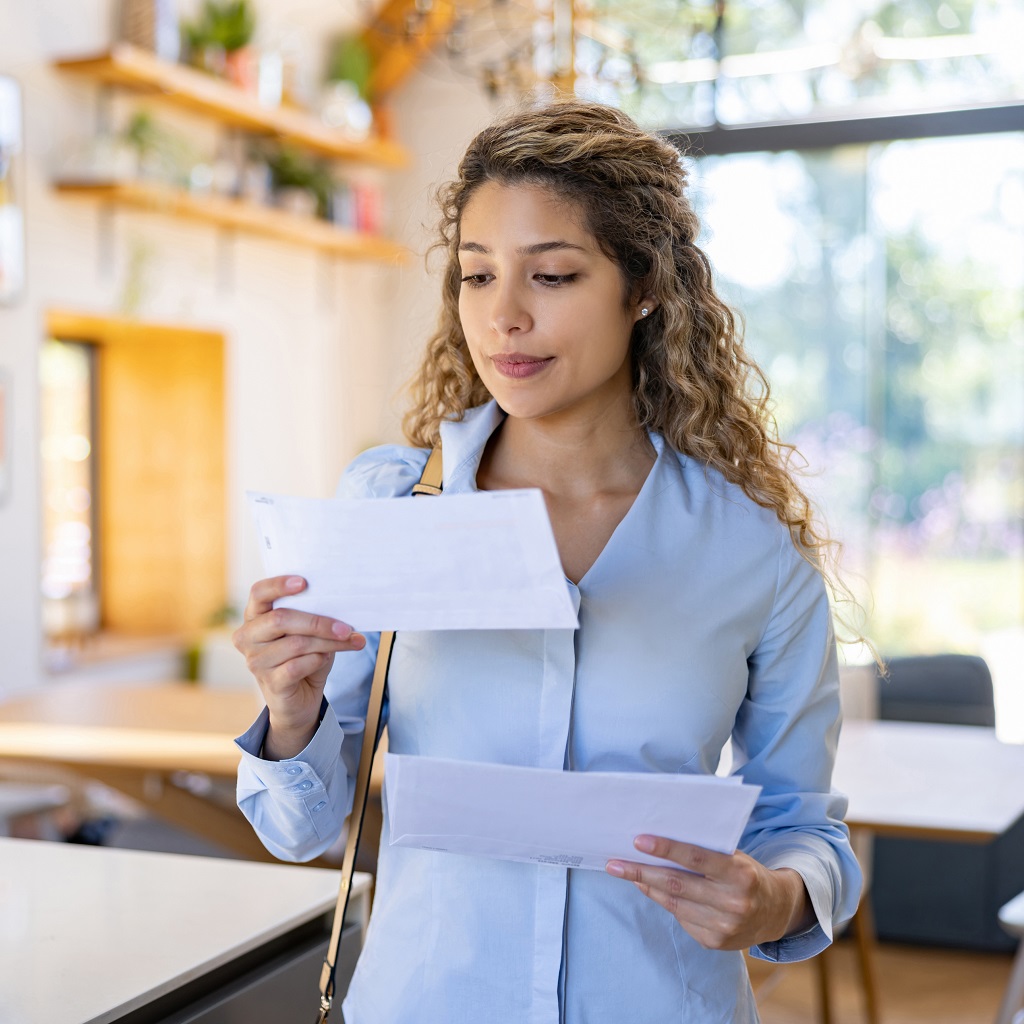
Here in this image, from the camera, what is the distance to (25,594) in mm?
4773

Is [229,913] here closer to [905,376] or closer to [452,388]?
[452,388]

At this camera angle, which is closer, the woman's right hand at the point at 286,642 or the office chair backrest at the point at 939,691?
the woman's right hand at the point at 286,642

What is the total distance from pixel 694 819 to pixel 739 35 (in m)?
5.76

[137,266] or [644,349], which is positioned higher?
[137,266]

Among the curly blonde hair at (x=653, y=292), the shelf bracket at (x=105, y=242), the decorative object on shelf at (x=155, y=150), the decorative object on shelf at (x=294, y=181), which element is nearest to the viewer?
the curly blonde hair at (x=653, y=292)

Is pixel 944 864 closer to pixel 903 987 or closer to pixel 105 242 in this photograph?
pixel 903 987

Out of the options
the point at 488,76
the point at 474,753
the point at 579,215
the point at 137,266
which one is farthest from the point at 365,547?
the point at 137,266

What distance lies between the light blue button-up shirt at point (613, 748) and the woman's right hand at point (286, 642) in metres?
0.08

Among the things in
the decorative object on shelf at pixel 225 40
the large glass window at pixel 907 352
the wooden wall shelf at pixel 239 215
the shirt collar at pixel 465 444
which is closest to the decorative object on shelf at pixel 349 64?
the wooden wall shelf at pixel 239 215

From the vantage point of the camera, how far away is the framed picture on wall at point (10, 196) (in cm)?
459

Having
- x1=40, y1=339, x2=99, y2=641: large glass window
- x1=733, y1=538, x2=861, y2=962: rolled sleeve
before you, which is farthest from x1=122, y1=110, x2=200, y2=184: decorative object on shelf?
x1=733, y1=538, x2=861, y2=962: rolled sleeve

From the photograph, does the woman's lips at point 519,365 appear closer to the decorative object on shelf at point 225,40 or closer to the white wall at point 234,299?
the white wall at point 234,299

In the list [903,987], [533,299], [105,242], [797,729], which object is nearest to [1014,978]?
[903,987]

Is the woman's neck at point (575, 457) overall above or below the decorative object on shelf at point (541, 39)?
below
